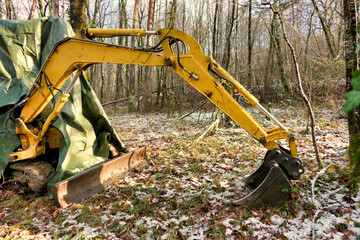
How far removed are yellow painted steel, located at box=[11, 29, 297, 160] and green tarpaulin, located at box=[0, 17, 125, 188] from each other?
0.88 meters

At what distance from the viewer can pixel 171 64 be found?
11.3ft

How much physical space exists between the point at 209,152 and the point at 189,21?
81.0 ft

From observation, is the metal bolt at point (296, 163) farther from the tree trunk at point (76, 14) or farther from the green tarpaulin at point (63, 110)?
the tree trunk at point (76, 14)

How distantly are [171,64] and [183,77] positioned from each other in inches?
10.8

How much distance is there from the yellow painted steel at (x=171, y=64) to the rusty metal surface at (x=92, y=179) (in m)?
1.50

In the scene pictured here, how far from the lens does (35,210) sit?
12.3ft

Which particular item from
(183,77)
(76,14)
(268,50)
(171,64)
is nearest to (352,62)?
(183,77)

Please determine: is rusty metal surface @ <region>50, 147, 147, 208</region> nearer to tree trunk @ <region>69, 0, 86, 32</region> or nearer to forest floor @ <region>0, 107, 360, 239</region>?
forest floor @ <region>0, 107, 360, 239</region>

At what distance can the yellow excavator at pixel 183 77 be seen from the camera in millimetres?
3307

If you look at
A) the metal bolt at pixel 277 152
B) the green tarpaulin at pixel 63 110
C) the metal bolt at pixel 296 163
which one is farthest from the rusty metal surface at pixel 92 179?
the metal bolt at pixel 296 163

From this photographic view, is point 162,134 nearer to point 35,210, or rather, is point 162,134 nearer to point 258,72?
point 35,210

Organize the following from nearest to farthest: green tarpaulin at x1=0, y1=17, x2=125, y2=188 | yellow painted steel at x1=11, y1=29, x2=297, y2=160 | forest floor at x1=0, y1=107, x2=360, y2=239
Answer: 1. forest floor at x1=0, y1=107, x2=360, y2=239
2. yellow painted steel at x1=11, y1=29, x2=297, y2=160
3. green tarpaulin at x1=0, y1=17, x2=125, y2=188

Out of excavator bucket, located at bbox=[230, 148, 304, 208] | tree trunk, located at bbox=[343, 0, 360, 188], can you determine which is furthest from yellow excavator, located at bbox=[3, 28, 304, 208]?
tree trunk, located at bbox=[343, 0, 360, 188]

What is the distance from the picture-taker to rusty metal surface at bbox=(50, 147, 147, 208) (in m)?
3.70
